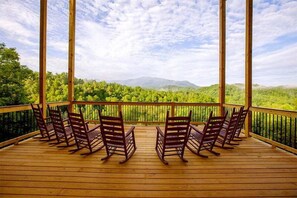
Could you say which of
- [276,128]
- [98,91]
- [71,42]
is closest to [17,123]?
[71,42]

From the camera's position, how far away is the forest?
217 inches

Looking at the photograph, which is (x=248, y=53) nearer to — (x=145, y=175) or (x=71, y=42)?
(x=145, y=175)

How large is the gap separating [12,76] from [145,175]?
642 cm

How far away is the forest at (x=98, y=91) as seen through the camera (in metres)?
5.52

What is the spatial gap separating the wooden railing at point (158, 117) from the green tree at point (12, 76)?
1244 mm

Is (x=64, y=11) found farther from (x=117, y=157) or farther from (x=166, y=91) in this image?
(x=117, y=157)

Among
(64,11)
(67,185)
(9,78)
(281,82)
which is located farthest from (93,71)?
(281,82)

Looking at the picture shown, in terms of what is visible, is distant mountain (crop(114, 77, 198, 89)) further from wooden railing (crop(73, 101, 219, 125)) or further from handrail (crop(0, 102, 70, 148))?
handrail (crop(0, 102, 70, 148))

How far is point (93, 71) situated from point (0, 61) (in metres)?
3.45

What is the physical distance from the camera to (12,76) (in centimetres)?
610

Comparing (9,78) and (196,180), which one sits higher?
(9,78)

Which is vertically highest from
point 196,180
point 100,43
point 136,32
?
point 136,32

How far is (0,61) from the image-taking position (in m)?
5.94

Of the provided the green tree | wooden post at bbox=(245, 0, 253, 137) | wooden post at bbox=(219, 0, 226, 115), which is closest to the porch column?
wooden post at bbox=(245, 0, 253, 137)
